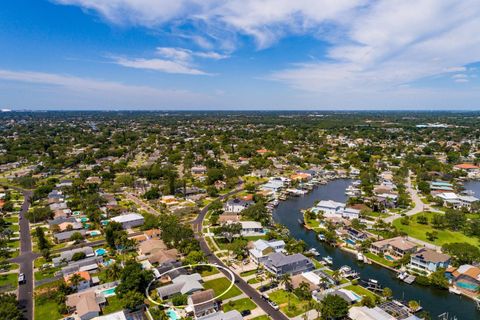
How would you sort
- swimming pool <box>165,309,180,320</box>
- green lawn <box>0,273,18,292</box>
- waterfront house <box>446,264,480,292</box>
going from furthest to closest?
green lawn <box>0,273,18,292</box>, waterfront house <box>446,264,480,292</box>, swimming pool <box>165,309,180,320</box>

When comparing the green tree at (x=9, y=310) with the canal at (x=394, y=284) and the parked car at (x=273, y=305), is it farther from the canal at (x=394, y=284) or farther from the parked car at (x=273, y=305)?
the canal at (x=394, y=284)

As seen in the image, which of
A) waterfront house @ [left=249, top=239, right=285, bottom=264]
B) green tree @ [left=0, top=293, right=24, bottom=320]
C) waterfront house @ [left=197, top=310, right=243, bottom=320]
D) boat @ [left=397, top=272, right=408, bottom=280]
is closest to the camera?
green tree @ [left=0, top=293, right=24, bottom=320]

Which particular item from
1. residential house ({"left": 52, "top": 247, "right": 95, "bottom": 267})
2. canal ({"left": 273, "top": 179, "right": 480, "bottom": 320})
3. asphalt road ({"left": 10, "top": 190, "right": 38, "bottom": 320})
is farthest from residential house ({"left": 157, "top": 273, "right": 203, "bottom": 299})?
canal ({"left": 273, "top": 179, "right": 480, "bottom": 320})

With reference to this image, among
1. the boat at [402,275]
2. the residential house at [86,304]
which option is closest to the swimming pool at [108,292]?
the residential house at [86,304]

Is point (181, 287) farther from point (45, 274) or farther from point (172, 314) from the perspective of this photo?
point (45, 274)

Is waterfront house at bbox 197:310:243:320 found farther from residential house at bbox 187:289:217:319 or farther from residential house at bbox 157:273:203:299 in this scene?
residential house at bbox 157:273:203:299

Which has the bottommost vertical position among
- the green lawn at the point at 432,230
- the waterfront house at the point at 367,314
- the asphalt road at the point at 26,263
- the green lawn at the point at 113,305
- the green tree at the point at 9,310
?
the asphalt road at the point at 26,263

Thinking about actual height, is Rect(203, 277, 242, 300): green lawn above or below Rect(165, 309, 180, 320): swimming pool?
below
